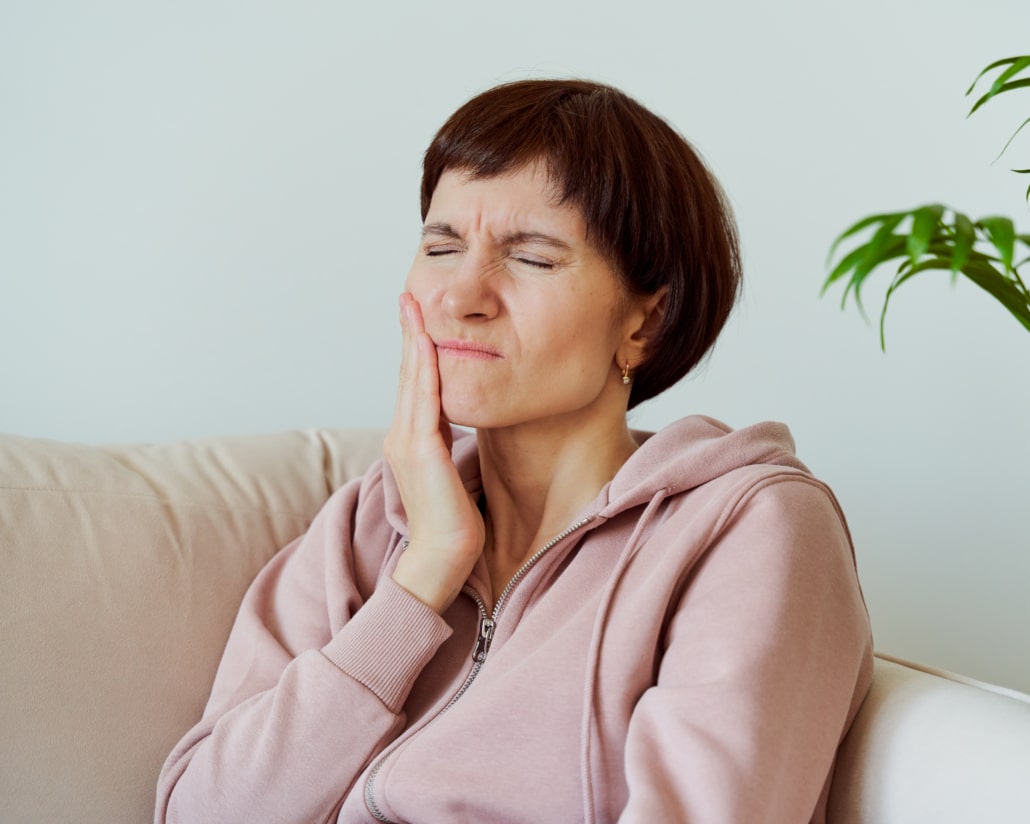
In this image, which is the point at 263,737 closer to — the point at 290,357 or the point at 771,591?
the point at 771,591

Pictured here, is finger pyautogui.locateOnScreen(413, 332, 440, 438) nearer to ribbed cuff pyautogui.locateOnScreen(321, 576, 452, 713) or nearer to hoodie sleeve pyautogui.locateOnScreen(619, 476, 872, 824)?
ribbed cuff pyautogui.locateOnScreen(321, 576, 452, 713)

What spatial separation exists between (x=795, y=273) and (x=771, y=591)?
1.33m

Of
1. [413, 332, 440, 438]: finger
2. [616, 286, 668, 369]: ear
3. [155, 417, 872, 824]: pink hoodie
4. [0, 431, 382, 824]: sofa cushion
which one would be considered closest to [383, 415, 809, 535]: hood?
[155, 417, 872, 824]: pink hoodie

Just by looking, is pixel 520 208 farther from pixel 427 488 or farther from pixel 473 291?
pixel 427 488

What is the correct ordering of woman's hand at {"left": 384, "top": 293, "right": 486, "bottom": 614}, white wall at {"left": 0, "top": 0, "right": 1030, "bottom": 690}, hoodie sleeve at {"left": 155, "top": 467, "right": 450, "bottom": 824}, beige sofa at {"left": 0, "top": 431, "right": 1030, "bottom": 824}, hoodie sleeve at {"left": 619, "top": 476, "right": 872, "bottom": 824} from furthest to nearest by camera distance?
white wall at {"left": 0, "top": 0, "right": 1030, "bottom": 690}
woman's hand at {"left": 384, "top": 293, "right": 486, "bottom": 614}
hoodie sleeve at {"left": 155, "top": 467, "right": 450, "bottom": 824}
beige sofa at {"left": 0, "top": 431, "right": 1030, "bottom": 824}
hoodie sleeve at {"left": 619, "top": 476, "right": 872, "bottom": 824}

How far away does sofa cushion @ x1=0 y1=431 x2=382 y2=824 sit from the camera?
1447mm

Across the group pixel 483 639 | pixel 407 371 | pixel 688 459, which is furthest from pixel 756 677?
pixel 407 371

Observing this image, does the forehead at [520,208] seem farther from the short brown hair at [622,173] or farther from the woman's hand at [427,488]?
the woman's hand at [427,488]

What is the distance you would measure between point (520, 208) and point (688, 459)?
14.9 inches

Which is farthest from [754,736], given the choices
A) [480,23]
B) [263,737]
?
[480,23]

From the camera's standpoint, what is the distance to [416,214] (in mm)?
2418

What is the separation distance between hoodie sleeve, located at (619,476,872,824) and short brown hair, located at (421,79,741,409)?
0.35 meters

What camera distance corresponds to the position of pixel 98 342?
2.22m

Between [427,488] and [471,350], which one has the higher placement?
[471,350]
